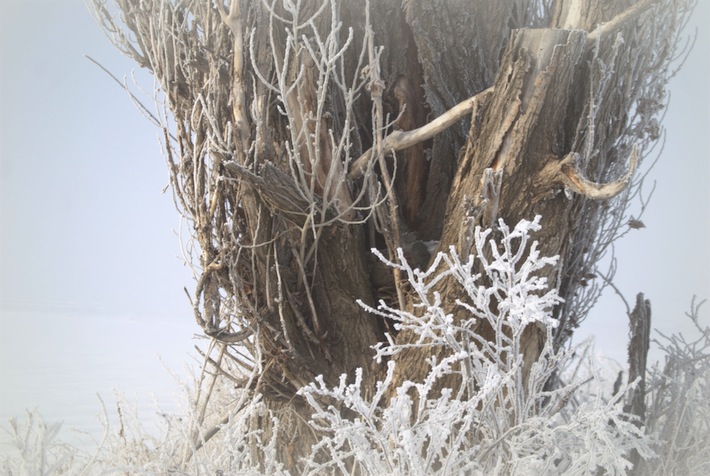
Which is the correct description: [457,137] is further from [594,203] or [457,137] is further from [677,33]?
[677,33]

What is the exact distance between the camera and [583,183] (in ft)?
6.56

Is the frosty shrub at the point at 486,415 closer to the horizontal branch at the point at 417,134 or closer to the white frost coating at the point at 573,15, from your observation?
the horizontal branch at the point at 417,134

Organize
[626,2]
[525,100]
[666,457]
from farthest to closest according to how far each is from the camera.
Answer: [666,457]
[626,2]
[525,100]

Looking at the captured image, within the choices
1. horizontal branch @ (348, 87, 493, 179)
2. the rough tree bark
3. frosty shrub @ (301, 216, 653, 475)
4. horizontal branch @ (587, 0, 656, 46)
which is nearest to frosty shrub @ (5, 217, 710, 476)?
frosty shrub @ (301, 216, 653, 475)

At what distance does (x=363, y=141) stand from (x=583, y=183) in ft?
2.58

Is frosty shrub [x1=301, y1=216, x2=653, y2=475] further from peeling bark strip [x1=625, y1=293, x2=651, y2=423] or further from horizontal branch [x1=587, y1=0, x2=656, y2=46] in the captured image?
horizontal branch [x1=587, y1=0, x2=656, y2=46]

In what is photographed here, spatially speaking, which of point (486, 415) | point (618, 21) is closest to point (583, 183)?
point (618, 21)

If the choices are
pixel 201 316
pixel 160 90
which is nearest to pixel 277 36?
pixel 160 90

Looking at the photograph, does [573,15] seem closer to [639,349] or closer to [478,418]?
[639,349]

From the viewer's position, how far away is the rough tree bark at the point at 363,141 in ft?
6.81

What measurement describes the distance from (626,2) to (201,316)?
5.39 feet

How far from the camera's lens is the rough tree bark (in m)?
2.07

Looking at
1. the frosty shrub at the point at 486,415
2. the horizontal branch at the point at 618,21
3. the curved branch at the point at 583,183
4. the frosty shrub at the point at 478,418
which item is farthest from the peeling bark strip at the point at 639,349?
the horizontal branch at the point at 618,21

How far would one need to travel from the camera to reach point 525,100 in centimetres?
205
